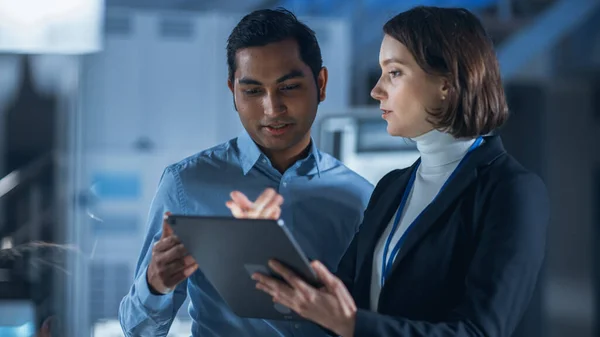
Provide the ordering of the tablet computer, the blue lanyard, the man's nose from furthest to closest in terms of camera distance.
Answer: the man's nose
the blue lanyard
the tablet computer

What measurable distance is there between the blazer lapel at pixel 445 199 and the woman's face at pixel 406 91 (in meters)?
0.08

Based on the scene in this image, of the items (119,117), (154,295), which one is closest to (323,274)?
(154,295)

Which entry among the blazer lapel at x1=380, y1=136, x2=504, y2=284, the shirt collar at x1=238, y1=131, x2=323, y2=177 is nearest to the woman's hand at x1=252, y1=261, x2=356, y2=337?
the blazer lapel at x1=380, y1=136, x2=504, y2=284

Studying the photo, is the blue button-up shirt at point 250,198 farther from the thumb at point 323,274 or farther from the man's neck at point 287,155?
the thumb at point 323,274

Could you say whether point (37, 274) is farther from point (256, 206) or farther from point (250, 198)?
point (256, 206)

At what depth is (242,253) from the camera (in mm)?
1070

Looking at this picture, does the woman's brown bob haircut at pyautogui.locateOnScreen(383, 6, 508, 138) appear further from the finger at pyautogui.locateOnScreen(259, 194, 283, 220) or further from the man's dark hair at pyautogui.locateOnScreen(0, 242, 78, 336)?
the man's dark hair at pyautogui.locateOnScreen(0, 242, 78, 336)

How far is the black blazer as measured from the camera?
3.36 feet

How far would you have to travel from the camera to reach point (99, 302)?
2934 mm

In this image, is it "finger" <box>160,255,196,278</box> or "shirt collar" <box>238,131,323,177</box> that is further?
Answer: "shirt collar" <box>238,131,323,177</box>

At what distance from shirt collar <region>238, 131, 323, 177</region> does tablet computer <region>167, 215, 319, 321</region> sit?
324 mm

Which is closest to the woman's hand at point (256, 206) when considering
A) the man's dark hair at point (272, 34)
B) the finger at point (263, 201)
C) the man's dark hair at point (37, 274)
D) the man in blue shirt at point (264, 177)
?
the finger at point (263, 201)

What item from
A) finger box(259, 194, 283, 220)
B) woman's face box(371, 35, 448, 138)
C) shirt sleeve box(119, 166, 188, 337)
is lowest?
shirt sleeve box(119, 166, 188, 337)

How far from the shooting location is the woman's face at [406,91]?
1135mm
